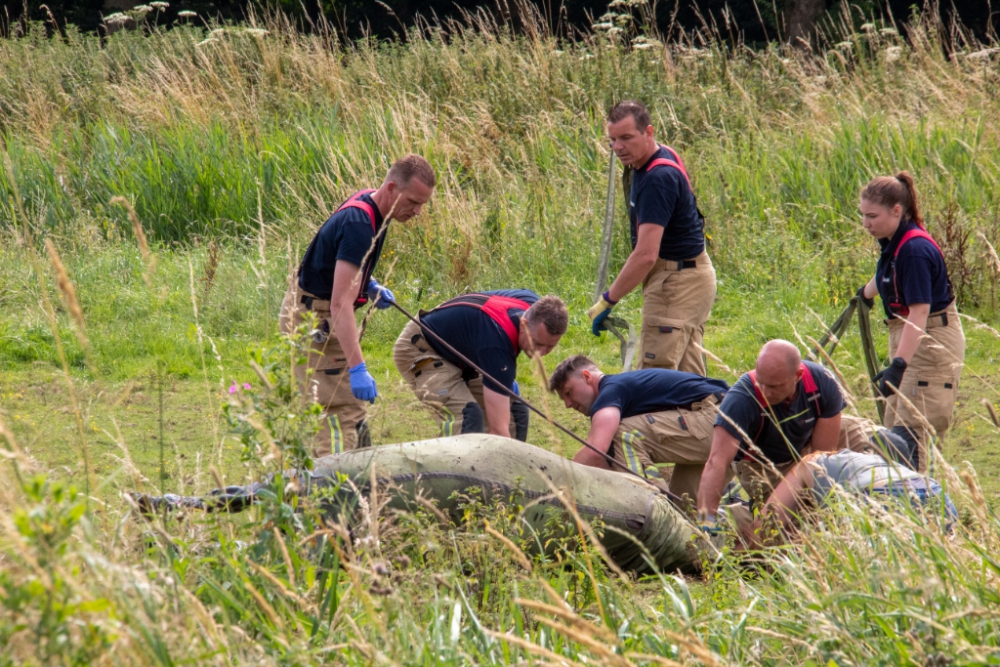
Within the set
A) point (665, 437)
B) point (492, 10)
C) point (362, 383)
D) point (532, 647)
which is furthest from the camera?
point (492, 10)

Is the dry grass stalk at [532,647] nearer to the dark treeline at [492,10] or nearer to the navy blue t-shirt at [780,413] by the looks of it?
the navy blue t-shirt at [780,413]

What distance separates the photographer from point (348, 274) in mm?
4492

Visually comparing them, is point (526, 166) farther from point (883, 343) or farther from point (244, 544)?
point (244, 544)

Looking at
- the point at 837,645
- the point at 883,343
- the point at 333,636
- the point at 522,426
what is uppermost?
the point at 333,636

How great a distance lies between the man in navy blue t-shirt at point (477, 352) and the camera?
449 centimetres

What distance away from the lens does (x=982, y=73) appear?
9.46 m

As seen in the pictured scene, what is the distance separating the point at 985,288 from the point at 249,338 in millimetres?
5058

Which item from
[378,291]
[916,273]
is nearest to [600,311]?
[378,291]

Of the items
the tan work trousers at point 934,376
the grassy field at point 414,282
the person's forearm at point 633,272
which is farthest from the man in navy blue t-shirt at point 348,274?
the tan work trousers at point 934,376

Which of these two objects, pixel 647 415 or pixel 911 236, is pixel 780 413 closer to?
pixel 647 415

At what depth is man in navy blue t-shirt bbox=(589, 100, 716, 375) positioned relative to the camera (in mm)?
5035

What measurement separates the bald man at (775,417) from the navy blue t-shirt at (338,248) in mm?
1660

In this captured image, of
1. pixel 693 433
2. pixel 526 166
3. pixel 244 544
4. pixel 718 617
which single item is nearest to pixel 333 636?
pixel 244 544

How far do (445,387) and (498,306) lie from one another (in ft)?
1.58
